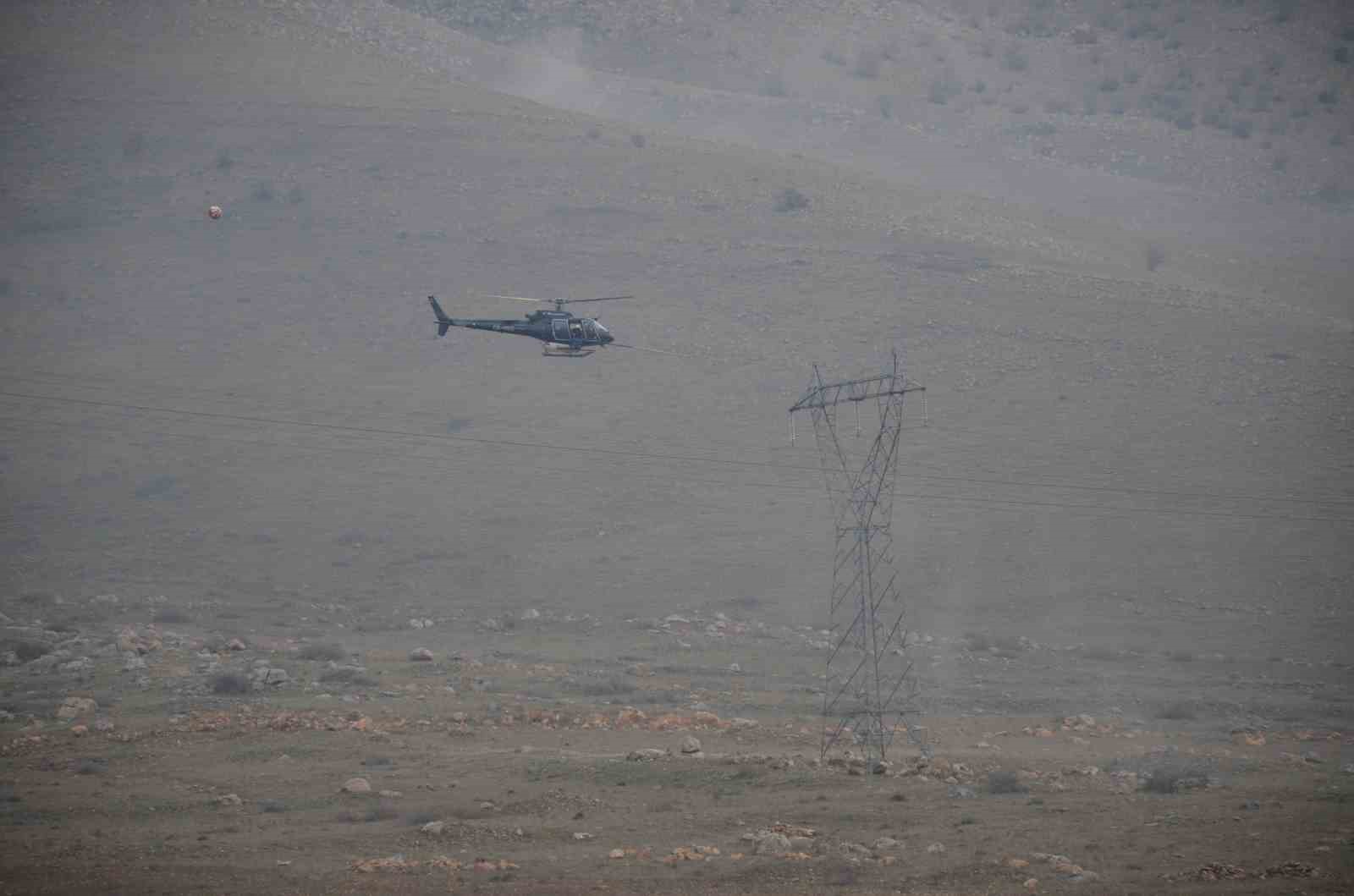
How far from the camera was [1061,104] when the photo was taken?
439ft

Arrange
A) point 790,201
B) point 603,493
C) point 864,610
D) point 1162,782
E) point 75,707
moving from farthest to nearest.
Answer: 1. point 790,201
2. point 603,493
3. point 75,707
4. point 864,610
5. point 1162,782

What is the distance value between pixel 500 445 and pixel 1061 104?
3272 inches

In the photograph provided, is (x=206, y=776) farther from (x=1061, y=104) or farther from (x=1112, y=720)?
(x=1061, y=104)

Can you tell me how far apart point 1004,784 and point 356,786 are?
11.9 metres

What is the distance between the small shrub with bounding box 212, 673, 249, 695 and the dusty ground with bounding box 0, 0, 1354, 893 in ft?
0.34

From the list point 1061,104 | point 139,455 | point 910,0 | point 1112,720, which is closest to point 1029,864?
point 1112,720

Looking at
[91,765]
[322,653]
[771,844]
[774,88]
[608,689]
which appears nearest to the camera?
[771,844]

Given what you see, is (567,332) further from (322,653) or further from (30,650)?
(30,650)

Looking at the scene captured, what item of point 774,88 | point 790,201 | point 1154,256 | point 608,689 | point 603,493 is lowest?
point 608,689

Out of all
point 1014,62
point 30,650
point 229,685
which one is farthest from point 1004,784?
point 1014,62

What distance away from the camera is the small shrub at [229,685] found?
3938 cm

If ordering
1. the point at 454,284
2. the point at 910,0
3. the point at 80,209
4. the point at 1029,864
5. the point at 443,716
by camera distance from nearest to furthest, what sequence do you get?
the point at 1029,864 → the point at 443,716 → the point at 454,284 → the point at 80,209 → the point at 910,0

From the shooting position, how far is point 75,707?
3712 centimetres

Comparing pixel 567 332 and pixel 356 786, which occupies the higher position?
pixel 567 332
